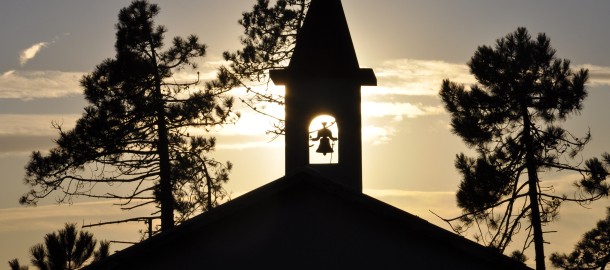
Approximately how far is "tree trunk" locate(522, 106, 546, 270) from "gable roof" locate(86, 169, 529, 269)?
34.3 feet

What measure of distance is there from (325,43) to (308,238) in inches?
178

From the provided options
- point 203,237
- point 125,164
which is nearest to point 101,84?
point 125,164

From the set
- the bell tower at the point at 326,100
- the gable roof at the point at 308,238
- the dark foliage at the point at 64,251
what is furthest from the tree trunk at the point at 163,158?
the gable roof at the point at 308,238

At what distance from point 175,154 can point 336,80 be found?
1133 cm

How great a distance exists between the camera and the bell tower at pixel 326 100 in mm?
14648

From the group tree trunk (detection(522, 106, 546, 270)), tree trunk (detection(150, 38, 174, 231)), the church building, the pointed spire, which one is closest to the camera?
the church building

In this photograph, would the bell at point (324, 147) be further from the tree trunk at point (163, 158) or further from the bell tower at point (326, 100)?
the tree trunk at point (163, 158)

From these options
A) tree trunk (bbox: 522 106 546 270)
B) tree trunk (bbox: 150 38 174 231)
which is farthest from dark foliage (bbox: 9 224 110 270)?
tree trunk (bbox: 522 106 546 270)

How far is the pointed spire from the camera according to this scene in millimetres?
15148

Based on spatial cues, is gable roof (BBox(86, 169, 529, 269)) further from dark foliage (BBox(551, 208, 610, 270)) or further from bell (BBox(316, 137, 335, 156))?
dark foliage (BBox(551, 208, 610, 270))

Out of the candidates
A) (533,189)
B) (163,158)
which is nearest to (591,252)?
(533,189)

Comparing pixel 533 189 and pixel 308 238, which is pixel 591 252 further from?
pixel 308 238

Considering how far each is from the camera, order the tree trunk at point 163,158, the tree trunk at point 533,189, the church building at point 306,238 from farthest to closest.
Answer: the tree trunk at point 163,158
the tree trunk at point 533,189
the church building at point 306,238

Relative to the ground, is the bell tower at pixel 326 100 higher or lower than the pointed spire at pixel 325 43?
lower
